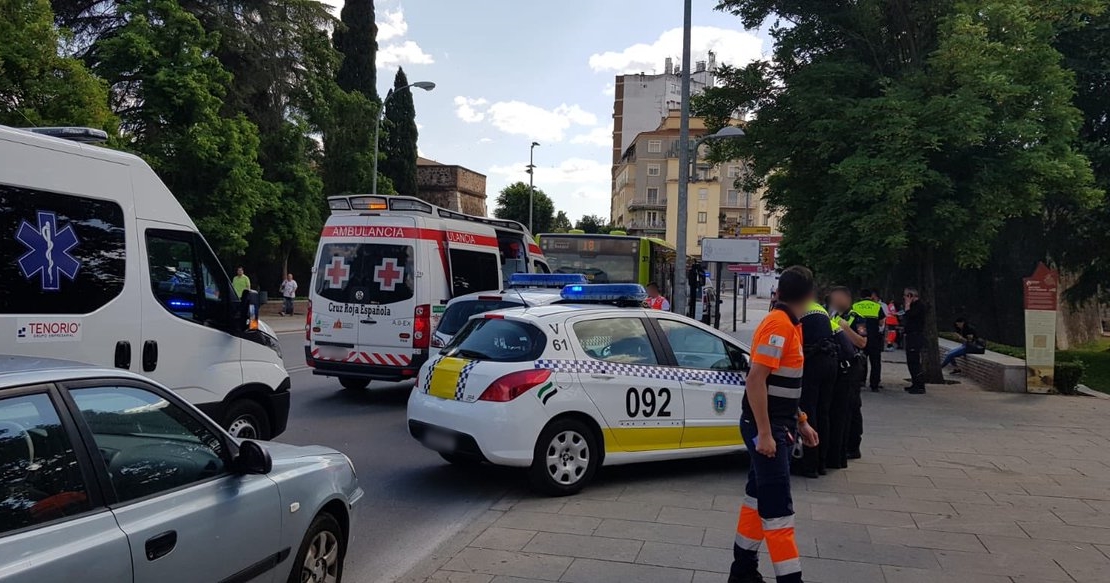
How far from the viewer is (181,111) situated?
79.1 feet

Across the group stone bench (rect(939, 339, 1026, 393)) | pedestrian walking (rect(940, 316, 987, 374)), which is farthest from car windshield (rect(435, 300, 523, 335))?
pedestrian walking (rect(940, 316, 987, 374))

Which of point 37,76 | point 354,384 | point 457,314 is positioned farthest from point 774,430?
point 37,76

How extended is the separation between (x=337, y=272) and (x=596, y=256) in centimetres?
1032

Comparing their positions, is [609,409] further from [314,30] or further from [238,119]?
[314,30]

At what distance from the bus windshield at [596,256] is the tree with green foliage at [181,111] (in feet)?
36.3

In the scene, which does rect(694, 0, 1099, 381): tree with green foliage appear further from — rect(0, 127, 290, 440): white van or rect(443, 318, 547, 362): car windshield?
rect(0, 127, 290, 440): white van

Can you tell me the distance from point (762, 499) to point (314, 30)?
3329 cm

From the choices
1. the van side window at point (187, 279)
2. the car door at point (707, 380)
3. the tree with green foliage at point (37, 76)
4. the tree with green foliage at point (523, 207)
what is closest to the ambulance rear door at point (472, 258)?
the van side window at point (187, 279)

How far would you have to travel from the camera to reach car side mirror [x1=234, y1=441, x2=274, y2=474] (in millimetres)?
3492

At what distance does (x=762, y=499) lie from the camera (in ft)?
13.9

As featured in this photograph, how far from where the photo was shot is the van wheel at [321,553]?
386cm

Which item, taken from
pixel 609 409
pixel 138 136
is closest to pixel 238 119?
pixel 138 136

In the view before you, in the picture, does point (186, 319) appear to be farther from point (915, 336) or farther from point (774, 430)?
point (915, 336)

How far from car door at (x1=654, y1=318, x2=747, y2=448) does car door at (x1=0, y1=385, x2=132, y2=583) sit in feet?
16.8
